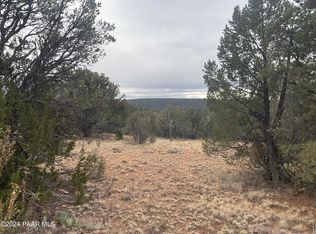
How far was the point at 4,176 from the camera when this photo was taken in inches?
248

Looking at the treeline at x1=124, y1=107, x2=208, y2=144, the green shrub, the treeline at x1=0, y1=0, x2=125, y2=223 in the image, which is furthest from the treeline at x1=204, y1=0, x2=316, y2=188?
the treeline at x1=124, y1=107, x2=208, y2=144

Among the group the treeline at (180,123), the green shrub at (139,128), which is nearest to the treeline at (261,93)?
the green shrub at (139,128)

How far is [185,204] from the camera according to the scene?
36.6 ft

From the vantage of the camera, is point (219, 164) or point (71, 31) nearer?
point (71, 31)

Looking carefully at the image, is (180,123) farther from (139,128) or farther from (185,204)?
(185,204)

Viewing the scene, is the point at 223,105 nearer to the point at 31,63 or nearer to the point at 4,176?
the point at 31,63

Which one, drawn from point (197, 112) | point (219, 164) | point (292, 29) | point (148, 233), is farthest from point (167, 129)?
point (148, 233)

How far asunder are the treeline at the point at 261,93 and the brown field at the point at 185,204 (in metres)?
1.29

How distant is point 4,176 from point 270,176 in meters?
10.9

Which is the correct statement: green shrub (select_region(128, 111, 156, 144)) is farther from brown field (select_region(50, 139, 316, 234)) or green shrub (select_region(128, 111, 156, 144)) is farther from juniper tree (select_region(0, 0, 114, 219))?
juniper tree (select_region(0, 0, 114, 219))

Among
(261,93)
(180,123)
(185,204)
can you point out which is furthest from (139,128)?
(185,204)

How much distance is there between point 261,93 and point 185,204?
5.41 m

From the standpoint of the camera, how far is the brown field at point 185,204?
912 centimetres

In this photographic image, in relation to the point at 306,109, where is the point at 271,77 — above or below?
above
